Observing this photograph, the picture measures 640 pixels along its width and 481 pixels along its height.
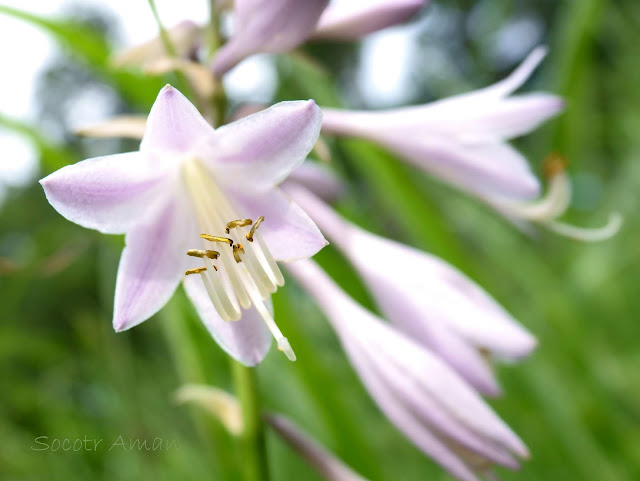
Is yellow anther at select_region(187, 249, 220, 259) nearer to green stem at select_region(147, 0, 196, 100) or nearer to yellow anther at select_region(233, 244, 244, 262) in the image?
yellow anther at select_region(233, 244, 244, 262)

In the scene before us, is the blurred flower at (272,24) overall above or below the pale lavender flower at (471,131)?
above

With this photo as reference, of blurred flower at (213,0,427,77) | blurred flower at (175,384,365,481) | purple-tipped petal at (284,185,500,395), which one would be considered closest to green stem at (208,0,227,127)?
blurred flower at (213,0,427,77)

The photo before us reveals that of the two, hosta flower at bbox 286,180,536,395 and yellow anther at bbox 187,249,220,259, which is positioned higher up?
yellow anther at bbox 187,249,220,259

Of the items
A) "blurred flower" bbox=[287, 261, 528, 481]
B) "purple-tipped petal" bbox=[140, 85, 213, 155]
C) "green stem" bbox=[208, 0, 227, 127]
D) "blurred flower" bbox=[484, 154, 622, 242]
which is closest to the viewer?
"purple-tipped petal" bbox=[140, 85, 213, 155]

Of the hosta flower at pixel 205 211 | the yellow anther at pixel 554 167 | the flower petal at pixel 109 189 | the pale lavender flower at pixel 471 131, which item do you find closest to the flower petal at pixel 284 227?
the hosta flower at pixel 205 211

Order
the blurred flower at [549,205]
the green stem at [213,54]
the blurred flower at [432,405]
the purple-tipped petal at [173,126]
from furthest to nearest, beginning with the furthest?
the blurred flower at [549,205]
the green stem at [213,54]
the blurred flower at [432,405]
the purple-tipped petal at [173,126]

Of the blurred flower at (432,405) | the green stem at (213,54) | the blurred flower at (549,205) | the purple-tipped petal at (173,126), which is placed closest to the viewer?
the purple-tipped petal at (173,126)

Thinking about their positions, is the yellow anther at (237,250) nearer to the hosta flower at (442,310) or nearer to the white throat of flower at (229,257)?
the white throat of flower at (229,257)

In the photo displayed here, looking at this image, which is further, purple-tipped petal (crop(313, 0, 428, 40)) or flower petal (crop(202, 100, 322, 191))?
purple-tipped petal (crop(313, 0, 428, 40))

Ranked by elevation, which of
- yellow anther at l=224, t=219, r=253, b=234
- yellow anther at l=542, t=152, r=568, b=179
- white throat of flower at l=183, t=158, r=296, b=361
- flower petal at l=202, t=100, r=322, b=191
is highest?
flower petal at l=202, t=100, r=322, b=191
